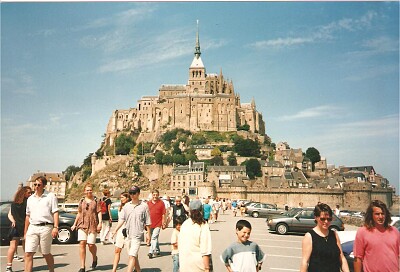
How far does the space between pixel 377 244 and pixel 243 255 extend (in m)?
1.85

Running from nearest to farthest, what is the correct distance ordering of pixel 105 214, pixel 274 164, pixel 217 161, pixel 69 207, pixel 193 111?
1. pixel 105 214
2. pixel 69 207
3. pixel 274 164
4. pixel 217 161
5. pixel 193 111

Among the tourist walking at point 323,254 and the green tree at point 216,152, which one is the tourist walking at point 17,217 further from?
the green tree at point 216,152

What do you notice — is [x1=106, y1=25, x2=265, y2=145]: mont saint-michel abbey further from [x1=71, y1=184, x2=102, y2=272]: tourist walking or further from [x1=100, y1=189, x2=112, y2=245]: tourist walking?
[x1=71, y1=184, x2=102, y2=272]: tourist walking

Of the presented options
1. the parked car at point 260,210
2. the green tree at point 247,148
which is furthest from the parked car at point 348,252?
the green tree at point 247,148

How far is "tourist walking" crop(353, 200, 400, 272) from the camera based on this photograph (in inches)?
206

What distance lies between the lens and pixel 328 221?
207 inches

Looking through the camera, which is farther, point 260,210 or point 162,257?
point 260,210

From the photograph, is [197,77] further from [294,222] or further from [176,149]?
[294,222]

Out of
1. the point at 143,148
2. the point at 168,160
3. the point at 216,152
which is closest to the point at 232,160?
the point at 216,152

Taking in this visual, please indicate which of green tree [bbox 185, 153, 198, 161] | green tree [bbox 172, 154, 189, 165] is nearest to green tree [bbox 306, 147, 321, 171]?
green tree [bbox 185, 153, 198, 161]

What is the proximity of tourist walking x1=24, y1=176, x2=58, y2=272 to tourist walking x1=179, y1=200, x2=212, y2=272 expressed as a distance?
296 centimetres

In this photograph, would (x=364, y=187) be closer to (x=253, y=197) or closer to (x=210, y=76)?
(x=253, y=197)

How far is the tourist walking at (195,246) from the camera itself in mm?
5492

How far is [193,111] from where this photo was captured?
107 m
